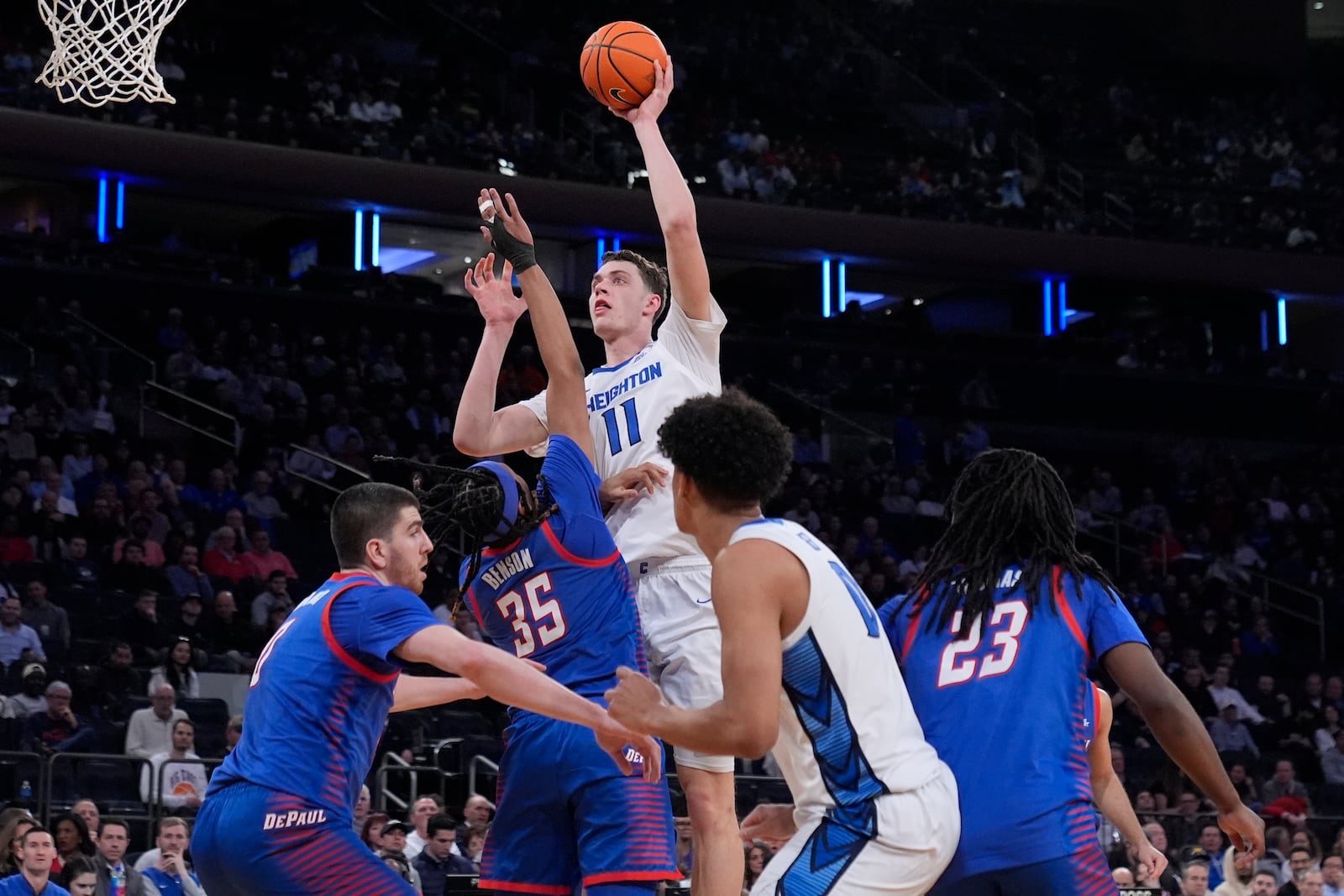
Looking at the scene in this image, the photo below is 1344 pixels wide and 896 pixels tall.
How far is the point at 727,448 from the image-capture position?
435 centimetres

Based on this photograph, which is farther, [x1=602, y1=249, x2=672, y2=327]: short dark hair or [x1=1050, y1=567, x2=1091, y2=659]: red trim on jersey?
[x1=602, y1=249, x2=672, y2=327]: short dark hair

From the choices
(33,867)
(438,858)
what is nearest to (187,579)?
(438,858)

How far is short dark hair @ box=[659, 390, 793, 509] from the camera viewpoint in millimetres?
4352

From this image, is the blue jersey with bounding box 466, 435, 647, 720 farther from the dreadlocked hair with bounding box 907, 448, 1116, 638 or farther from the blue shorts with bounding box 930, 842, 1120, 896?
the blue shorts with bounding box 930, 842, 1120, 896

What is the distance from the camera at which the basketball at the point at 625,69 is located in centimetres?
686

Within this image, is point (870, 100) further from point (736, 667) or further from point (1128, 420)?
point (736, 667)

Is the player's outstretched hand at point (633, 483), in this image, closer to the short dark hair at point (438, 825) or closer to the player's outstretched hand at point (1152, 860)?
the player's outstretched hand at point (1152, 860)

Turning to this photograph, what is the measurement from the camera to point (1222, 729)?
62.3 ft

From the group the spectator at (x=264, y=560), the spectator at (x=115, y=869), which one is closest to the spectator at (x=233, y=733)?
the spectator at (x=115, y=869)

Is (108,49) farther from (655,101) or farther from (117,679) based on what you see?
(117,679)

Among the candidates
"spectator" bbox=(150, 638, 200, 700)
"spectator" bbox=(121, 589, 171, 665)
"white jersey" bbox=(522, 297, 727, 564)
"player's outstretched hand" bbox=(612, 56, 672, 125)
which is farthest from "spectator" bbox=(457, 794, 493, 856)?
"player's outstretched hand" bbox=(612, 56, 672, 125)

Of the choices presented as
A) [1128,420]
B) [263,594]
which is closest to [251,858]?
[263,594]

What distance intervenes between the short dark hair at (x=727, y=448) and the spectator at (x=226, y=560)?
12671 millimetres

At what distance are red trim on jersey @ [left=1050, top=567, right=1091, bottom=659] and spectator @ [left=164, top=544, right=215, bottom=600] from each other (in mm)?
12333
